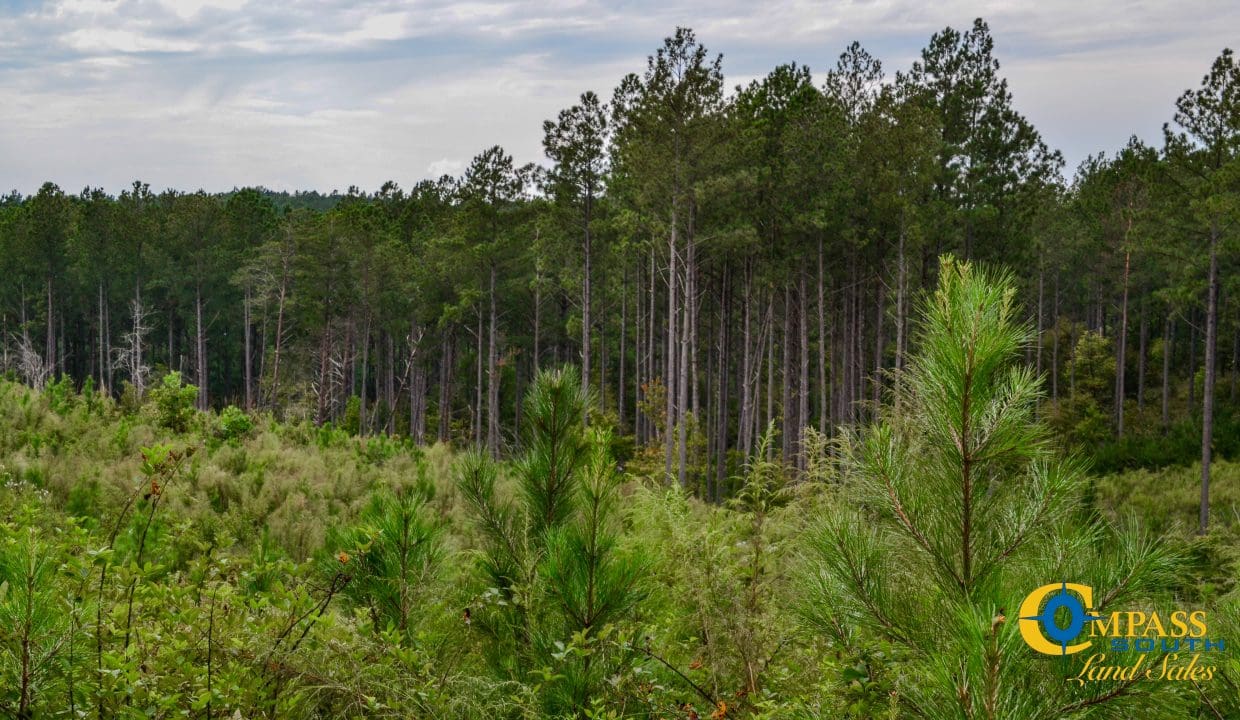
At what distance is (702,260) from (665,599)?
69.9 ft

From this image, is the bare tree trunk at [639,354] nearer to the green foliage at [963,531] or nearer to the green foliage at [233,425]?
the green foliage at [233,425]

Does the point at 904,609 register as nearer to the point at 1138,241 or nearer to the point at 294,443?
the point at 294,443

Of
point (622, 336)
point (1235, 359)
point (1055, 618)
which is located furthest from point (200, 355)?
point (1235, 359)

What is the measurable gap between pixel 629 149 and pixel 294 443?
476 inches

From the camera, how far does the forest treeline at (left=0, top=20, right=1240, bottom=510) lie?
22172 mm

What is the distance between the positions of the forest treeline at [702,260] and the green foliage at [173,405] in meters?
2.67

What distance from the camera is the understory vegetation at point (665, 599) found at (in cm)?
223

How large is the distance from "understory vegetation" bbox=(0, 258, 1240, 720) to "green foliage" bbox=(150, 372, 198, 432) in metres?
8.49

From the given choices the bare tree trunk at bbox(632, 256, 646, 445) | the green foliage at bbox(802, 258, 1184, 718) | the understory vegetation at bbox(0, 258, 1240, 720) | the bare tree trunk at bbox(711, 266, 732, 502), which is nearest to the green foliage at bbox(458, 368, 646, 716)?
the understory vegetation at bbox(0, 258, 1240, 720)

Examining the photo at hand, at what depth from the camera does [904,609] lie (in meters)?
2.52

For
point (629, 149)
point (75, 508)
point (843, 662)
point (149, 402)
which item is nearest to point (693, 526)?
point (843, 662)

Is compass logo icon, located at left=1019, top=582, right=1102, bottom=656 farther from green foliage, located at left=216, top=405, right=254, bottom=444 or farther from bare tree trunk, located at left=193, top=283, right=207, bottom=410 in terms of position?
bare tree trunk, located at left=193, top=283, right=207, bottom=410

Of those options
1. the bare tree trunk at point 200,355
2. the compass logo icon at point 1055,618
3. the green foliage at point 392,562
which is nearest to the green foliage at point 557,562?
the green foliage at point 392,562

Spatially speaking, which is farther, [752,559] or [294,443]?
[294,443]
